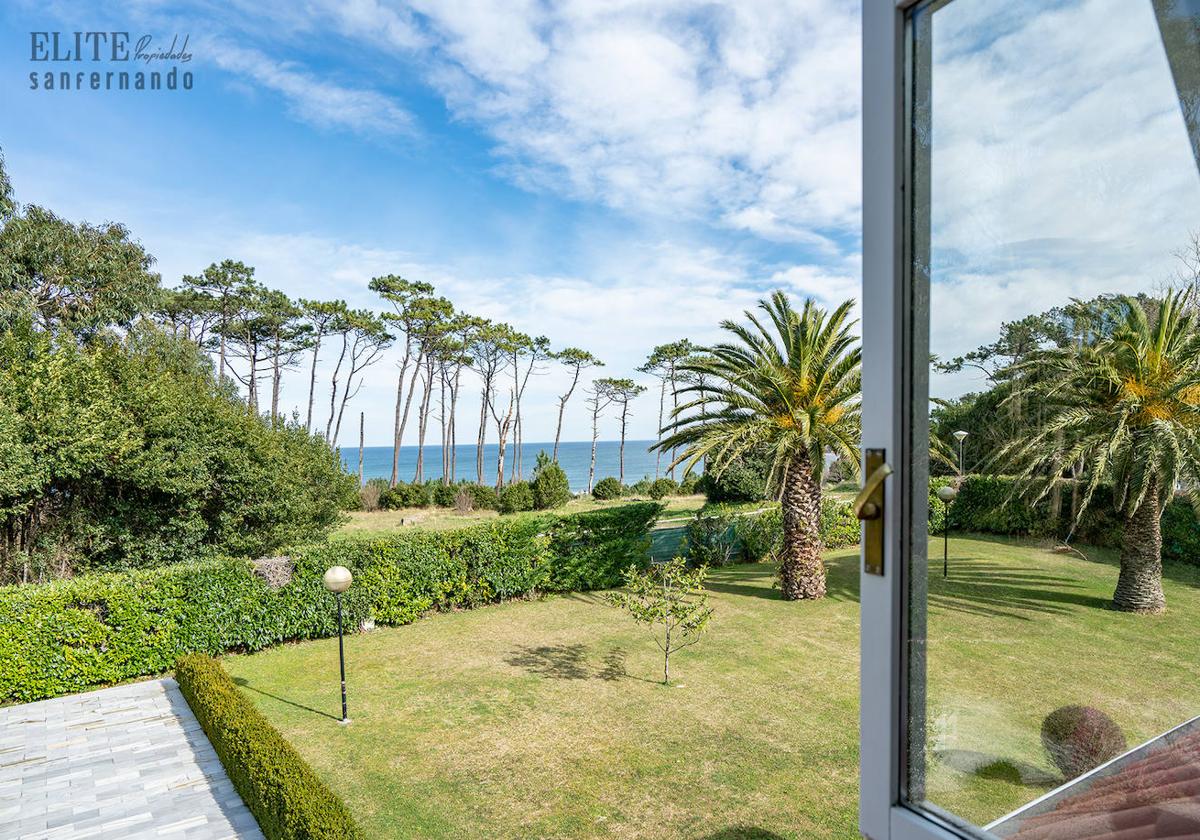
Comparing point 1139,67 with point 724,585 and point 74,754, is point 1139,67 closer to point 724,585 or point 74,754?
point 74,754

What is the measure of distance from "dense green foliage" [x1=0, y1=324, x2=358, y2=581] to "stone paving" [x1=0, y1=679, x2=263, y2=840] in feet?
11.2

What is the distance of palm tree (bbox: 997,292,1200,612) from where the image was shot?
0.88 meters

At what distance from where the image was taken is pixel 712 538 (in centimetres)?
1365

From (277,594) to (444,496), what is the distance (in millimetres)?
16591

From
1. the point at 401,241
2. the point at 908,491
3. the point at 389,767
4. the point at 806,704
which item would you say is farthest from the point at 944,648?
the point at 401,241

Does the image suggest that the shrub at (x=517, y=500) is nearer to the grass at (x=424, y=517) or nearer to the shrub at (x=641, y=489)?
the grass at (x=424, y=517)

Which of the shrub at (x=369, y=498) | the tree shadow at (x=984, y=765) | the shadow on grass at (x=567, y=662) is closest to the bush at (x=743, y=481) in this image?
the shadow on grass at (x=567, y=662)

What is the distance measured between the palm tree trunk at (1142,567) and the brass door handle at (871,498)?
13.0 inches

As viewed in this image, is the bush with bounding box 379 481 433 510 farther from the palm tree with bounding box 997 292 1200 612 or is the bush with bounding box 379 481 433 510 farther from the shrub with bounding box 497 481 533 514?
the palm tree with bounding box 997 292 1200 612

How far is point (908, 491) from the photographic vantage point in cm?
102

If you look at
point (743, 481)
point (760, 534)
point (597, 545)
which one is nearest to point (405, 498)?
point (743, 481)

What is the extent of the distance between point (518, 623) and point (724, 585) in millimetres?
4327

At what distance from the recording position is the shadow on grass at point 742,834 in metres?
4.58

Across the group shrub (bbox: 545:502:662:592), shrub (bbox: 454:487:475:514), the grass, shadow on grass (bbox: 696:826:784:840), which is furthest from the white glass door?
shrub (bbox: 454:487:475:514)
